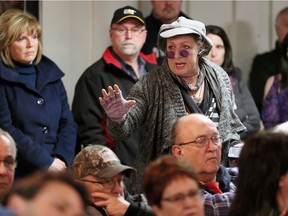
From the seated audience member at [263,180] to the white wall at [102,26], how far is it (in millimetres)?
2762

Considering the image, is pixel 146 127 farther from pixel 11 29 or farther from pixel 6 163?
pixel 11 29

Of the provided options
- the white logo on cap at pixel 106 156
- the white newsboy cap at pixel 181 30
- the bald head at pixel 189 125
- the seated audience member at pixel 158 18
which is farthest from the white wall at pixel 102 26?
the white logo on cap at pixel 106 156

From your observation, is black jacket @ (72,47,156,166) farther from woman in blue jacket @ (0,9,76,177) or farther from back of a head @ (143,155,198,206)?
back of a head @ (143,155,198,206)

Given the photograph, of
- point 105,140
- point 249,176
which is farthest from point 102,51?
point 249,176

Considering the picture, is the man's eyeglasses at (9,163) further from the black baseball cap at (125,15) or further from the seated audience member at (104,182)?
the black baseball cap at (125,15)

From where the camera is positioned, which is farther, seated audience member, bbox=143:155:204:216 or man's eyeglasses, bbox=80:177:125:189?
man's eyeglasses, bbox=80:177:125:189

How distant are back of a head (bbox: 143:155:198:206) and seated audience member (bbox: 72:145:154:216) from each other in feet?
1.85

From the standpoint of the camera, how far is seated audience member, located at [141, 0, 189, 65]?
20.1 ft

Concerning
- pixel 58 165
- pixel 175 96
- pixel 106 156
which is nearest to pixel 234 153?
pixel 175 96

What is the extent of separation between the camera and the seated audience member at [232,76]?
19.6 ft

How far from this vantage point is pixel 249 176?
11.2 feet

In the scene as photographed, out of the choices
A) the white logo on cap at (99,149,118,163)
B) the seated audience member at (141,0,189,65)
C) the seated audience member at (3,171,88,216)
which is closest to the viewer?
the seated audience member at (3,171,88,216)

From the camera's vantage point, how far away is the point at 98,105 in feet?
18.2

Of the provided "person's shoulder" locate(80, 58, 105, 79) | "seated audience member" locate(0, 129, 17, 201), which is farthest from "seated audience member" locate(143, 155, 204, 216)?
"person's shoulder" locate(80, 58, 105, 79)
